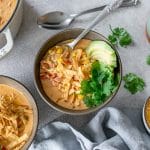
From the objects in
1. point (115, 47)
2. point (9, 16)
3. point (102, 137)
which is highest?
point (9, 16)

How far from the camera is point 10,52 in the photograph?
1.33 meters

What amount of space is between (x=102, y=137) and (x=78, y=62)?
0.18m

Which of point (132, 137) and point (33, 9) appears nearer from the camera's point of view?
point (132, 137)

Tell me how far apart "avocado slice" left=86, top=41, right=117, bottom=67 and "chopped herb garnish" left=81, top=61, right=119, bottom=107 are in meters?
0.03

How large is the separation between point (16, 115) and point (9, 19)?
0.21 metres

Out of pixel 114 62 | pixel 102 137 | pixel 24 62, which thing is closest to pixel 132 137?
pixel 102 137

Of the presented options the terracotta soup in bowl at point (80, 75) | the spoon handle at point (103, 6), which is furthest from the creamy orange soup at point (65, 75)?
the spoon handle at point (103, 6)

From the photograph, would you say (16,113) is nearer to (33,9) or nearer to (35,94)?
(35,94)

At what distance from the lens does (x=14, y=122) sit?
1225 millimetres

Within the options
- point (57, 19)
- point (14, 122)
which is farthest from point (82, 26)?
point (14, 122)

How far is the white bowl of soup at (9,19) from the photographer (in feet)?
4.09

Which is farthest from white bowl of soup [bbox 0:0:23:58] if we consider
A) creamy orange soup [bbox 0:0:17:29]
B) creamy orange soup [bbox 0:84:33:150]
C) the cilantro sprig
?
the cilantro sprig

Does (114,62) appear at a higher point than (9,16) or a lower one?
lower

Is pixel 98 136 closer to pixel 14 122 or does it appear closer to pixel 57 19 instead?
pixel 14 122
